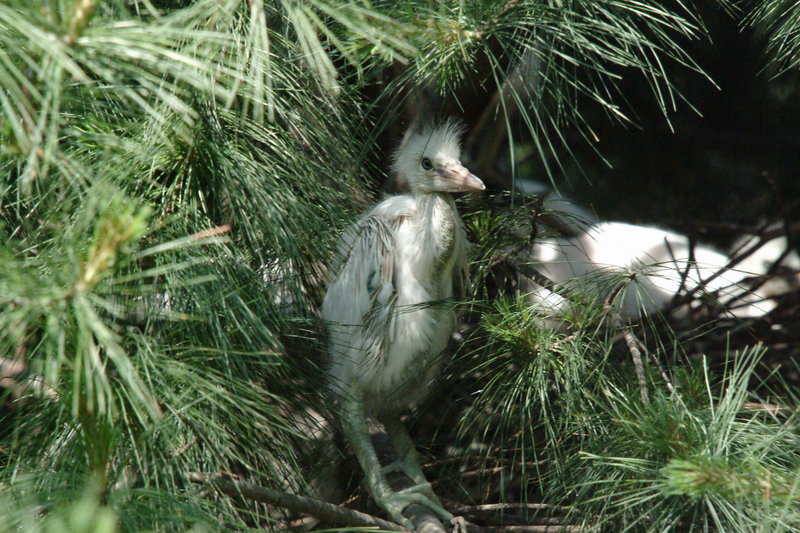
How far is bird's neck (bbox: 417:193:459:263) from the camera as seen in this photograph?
1220mm

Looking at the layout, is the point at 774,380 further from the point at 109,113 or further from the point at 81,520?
the point at 81,520

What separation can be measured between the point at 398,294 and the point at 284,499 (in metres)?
0.45

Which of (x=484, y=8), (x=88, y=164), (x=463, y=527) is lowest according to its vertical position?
(x=463, y=527)

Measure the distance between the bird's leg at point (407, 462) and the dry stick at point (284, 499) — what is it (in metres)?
0.23

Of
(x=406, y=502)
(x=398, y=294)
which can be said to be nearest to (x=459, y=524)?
(x=406, y=502)

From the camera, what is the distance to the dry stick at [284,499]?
2.58 ft

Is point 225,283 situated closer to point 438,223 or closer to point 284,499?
point 284,499

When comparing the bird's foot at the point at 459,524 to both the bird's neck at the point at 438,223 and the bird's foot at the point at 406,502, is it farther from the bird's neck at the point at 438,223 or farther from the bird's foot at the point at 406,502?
the bird's neck at the point at 438,223

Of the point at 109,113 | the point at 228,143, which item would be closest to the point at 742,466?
the point at 228,143

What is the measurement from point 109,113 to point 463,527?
756 millimetres

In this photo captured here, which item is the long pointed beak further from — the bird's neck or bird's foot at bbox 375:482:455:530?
bird's foot at bbox 375:482:455:530

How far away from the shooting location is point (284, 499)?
0.86m

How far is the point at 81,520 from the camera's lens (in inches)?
17.9

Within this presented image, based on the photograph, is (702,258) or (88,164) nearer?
(88,164)
